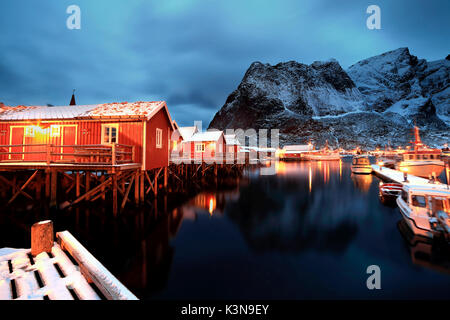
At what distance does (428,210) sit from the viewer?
356 inches

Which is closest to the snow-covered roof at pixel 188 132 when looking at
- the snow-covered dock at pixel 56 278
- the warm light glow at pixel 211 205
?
the warm light glow at pixel 211 205

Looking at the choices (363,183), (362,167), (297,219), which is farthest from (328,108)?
(297,219)

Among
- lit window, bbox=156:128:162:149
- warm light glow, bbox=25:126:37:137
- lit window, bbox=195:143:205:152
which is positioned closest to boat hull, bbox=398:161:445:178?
lit window, bbox=195:143:205:152

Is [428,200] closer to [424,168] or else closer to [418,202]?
[418,202]

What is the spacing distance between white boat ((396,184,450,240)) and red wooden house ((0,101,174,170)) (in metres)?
14.7

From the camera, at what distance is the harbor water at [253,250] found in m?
6.11

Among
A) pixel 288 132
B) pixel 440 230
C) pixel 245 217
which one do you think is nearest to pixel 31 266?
pixel 245 217

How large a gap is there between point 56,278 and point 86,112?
12963 mm

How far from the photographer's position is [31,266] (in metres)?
4.73

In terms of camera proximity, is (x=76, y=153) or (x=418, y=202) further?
(x=76, y=153)

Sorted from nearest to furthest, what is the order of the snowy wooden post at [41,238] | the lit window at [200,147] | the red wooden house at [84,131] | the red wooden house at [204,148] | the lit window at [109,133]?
the snowy wooden post at [41,238] → the red wooden house at [84,131] → the lit window at [109,133] → the red wooden house at [204,148] → the lit window at [200,147]

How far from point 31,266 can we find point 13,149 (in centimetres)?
1447

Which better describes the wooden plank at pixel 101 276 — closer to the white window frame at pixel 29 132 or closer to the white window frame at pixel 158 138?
the white window frame at pixel 158 138

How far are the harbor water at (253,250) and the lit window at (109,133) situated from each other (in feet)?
14.7
